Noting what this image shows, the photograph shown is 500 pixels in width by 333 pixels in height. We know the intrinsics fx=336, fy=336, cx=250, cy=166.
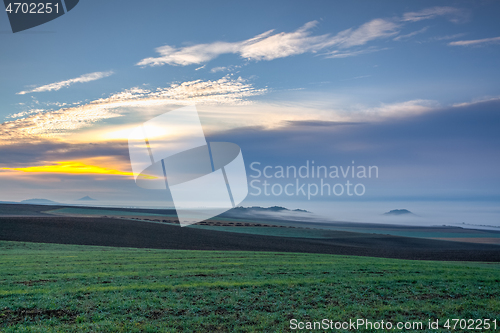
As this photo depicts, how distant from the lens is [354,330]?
9422 mm

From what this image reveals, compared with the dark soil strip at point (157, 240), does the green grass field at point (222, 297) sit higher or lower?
higher

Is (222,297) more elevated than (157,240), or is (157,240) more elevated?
(222,297)

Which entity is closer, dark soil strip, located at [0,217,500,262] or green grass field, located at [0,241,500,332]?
green grass field, located at [0,241,500,332]

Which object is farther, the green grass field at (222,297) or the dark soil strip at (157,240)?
the dark soil strip at (157,240)

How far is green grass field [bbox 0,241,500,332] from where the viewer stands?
10.0m

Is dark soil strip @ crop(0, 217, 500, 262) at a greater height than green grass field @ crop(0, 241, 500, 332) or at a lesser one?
lesser

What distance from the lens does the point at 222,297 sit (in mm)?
12727

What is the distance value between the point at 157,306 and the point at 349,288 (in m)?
8.02

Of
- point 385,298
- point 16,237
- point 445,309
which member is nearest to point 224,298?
point 385,298

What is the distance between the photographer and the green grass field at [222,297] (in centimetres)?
1000

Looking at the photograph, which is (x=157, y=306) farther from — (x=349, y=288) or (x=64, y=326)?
(x=349, y=288)

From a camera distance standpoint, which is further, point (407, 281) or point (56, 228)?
point (56, 228)

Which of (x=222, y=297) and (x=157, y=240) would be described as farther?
(x=157, y=240)

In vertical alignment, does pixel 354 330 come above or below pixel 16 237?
above
